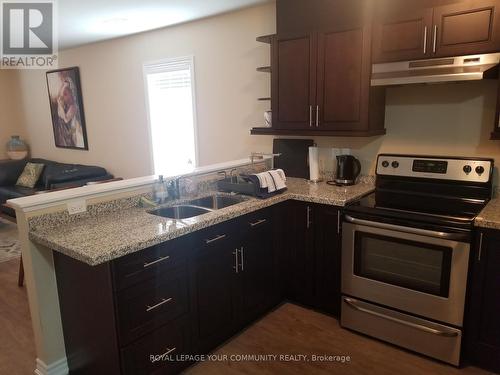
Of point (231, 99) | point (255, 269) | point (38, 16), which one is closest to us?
point (255, 269)

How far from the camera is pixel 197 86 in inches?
162

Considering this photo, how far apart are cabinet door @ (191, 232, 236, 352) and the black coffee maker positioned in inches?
45.1

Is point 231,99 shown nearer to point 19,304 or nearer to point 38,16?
point 38,16

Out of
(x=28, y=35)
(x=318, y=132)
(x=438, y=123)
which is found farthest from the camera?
(x=28, y=35)

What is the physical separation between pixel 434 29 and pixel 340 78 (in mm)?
659

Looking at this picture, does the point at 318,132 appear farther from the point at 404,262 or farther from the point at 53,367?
the point at 53,367

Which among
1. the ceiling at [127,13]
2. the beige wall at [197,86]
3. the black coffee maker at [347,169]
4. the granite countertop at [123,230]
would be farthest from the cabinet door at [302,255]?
the ceiling at [127,13]

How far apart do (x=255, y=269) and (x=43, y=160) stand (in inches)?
195

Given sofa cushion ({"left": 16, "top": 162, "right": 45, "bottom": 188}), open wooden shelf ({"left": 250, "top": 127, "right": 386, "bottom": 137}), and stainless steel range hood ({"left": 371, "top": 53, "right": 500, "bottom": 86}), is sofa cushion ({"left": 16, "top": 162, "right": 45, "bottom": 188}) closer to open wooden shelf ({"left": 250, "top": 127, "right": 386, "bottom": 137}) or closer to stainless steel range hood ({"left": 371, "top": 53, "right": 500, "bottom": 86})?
open wooden shelf ({"left": 250, "top": 127, "right": 386, "bottom": 137})

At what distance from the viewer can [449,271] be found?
7.14ft

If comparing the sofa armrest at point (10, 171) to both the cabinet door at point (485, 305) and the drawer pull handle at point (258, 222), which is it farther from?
the cabinet door at point (485, 305)

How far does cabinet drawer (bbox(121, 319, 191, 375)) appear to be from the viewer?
1.91 m

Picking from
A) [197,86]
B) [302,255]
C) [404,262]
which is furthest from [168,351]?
[197,86]

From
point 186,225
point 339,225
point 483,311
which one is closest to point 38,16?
point 186,225
